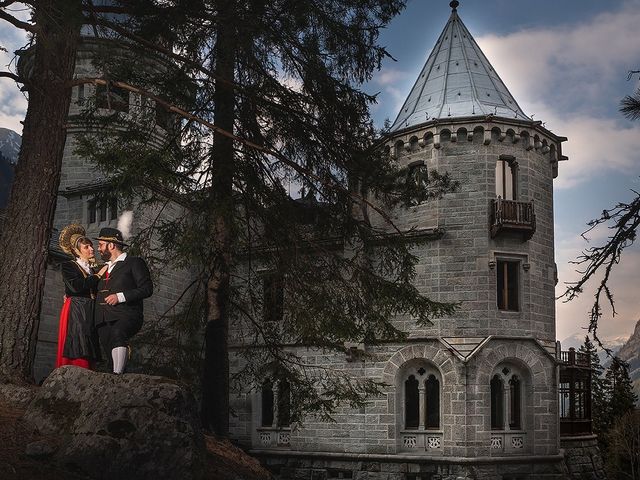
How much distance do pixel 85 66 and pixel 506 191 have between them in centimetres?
1469

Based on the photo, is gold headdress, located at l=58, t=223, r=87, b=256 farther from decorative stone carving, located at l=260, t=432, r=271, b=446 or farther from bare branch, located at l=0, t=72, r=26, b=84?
decorative stone carving, located at l=260, t=432, r=271, b=446

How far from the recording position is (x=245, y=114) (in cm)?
1244

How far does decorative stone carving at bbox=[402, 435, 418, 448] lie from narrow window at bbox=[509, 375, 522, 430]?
2887 mm

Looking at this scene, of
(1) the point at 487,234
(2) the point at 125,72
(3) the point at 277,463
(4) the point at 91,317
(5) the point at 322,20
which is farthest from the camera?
(3) the point at 277,463

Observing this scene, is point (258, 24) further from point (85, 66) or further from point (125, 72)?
point (85, 66)

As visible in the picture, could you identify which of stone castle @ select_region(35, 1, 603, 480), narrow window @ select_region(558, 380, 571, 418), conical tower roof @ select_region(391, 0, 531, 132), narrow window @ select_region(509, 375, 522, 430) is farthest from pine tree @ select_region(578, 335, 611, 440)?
conical tower roof @ select_region(391, 0, 531, 132)

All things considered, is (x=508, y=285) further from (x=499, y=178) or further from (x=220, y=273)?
(x=220, y=273)

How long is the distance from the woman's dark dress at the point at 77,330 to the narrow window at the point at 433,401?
52.5 feet

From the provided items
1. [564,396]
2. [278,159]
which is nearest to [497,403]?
[564,396]

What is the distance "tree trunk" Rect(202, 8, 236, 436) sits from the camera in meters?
12.0

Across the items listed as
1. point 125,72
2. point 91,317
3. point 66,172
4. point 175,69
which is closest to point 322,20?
point 175,69

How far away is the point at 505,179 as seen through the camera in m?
23.8

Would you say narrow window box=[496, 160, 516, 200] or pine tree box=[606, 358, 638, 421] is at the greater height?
narrow window box=[496, 160, 516, 200]

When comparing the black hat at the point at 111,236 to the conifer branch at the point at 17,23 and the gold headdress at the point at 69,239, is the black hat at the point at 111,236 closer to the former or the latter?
the gold headdress at the point at 69,239
